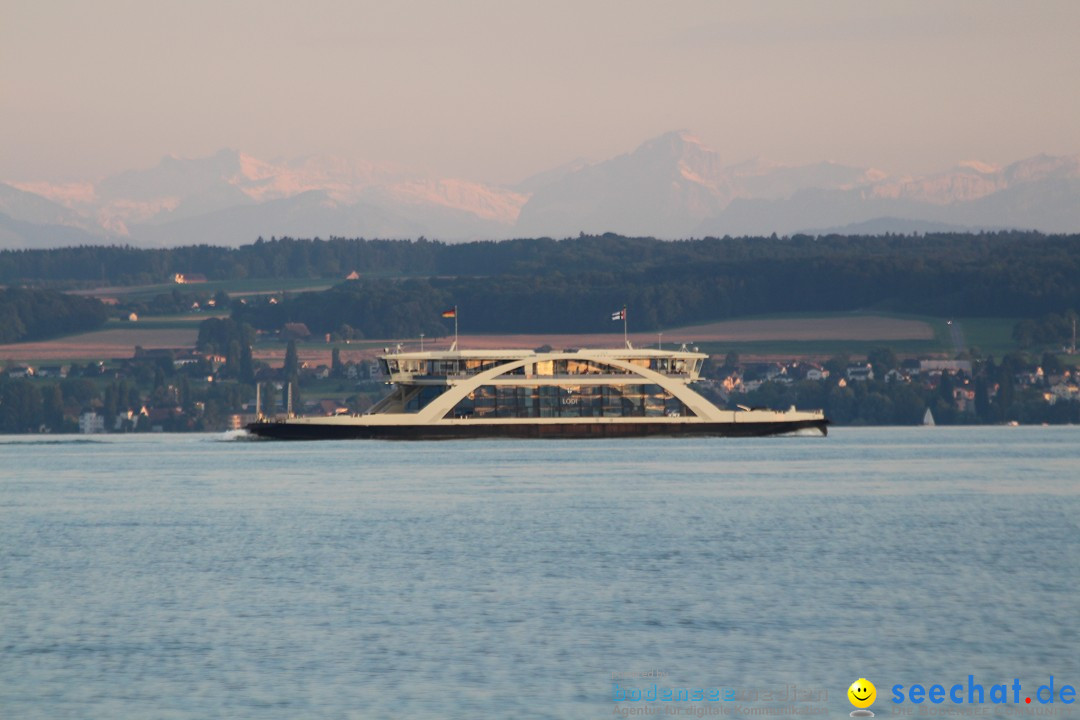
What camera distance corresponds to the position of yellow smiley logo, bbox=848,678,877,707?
107 ft

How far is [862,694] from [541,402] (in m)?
125

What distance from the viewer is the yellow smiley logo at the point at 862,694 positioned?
32.7 meters

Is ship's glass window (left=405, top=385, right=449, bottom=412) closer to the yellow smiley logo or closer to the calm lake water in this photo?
the calm lake water

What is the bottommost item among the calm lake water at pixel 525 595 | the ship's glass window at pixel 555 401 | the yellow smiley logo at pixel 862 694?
the yellow smiley logo at pixel 862 694

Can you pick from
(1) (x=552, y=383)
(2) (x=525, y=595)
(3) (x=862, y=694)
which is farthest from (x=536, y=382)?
(3) (x=862, y=694)

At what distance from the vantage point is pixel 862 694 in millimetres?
33000

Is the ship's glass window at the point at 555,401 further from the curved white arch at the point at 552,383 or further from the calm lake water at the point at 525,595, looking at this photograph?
the calm lake water at the point at 525,595

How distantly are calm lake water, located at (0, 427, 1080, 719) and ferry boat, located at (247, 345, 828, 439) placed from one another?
58.6 m

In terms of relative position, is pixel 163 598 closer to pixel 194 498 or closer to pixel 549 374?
pixel 194 498

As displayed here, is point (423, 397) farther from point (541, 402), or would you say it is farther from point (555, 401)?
point (555, 401)

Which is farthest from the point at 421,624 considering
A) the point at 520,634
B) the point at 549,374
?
the point at 549,374

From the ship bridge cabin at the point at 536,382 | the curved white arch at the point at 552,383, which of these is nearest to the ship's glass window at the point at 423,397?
the ship bridge cabin at the point at 536,382

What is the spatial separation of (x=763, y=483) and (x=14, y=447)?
10249 cm

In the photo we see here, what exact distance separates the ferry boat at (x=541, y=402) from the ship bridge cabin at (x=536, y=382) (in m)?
0.08
